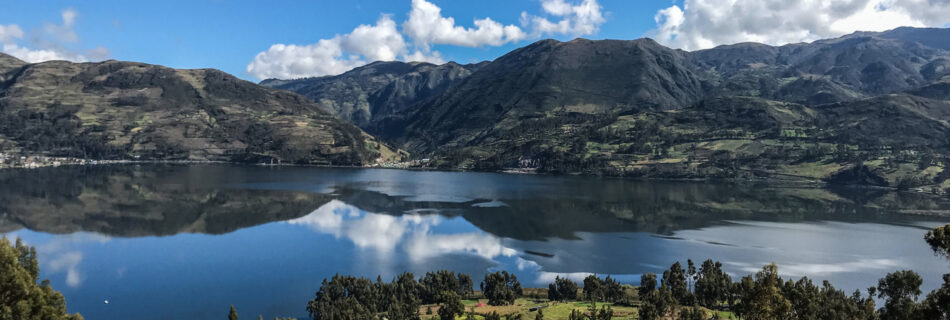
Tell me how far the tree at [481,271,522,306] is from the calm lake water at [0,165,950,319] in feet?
35.2

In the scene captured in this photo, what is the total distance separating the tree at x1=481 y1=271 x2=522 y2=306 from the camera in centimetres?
7019

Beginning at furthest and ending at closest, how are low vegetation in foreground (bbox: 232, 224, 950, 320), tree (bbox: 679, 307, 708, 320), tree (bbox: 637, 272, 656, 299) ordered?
1. tree (bbox: 637, 272, 656, 299)
2. low vegetation in foreground (bbox: 232, 224, 950, 320)
3. tree (bbox: 679, 307, 708, 320)

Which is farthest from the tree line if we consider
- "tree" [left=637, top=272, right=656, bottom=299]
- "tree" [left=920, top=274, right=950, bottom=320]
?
"tree" [left=920, top=274, right=950, bottom=320]

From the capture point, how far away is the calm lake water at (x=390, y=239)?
8306 centimetres

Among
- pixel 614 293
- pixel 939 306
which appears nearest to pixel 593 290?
pixel 614 293

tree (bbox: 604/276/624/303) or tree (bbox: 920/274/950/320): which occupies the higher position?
tree (bbox: 920/274/950/320)

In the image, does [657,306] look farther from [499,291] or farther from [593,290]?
[499,291]

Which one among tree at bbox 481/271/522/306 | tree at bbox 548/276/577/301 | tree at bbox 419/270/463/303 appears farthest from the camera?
tree at bbox 548/276/577/301

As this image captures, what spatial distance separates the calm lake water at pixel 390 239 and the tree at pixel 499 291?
10.7m

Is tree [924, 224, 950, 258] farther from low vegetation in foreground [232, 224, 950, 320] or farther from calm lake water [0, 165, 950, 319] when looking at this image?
calm lake water [0, 165, 950, 319]

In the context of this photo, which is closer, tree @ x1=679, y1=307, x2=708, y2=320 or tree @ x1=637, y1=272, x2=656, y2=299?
tree @ x1=679, y1=307, x2=708, y2=320

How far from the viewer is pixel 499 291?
7044cm

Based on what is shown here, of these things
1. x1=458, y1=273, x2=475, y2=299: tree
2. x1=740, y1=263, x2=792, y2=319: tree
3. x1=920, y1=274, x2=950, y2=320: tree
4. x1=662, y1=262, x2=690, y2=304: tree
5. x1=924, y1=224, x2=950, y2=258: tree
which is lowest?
x1=458, y1=273, x2=475, y2=299: tree

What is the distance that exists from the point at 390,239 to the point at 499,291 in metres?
53.2
